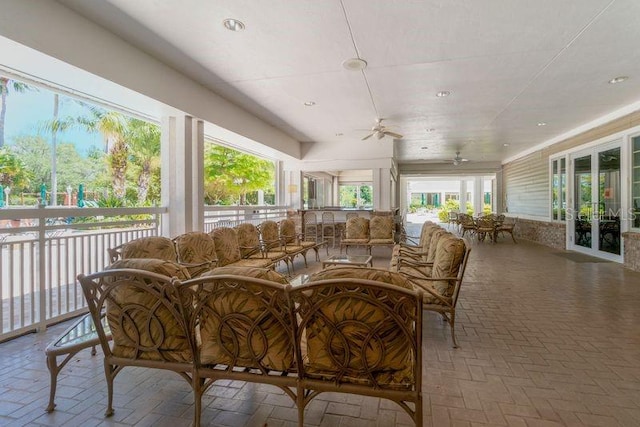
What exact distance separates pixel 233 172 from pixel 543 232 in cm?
1020

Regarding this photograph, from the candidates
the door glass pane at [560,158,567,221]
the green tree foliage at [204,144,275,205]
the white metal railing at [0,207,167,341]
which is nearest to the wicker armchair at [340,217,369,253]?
the white metal railing at [0,207,167,341]

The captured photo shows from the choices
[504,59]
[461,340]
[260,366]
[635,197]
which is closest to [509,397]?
[461,340]

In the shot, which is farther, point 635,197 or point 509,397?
point 635,197

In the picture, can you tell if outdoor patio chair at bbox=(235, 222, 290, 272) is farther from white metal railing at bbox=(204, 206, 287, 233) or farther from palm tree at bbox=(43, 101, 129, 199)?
palm tree at bbox=(43, 101, 129, 199)

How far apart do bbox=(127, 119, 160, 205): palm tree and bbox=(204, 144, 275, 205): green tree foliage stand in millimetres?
2334

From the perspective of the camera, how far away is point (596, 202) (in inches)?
272

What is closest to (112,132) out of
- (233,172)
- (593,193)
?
(233,172)

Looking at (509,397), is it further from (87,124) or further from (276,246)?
(87,124)

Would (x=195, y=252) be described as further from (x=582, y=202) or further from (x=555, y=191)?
(x=555, y=191)

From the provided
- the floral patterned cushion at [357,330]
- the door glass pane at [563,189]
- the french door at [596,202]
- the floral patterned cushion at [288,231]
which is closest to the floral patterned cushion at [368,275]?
the floral patterned cushion at [357,330]

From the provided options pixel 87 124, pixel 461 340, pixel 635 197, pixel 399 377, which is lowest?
pixel 461 340

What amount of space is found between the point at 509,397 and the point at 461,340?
880mm

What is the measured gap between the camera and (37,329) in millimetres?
3020

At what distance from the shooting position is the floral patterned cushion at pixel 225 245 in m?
3.96
